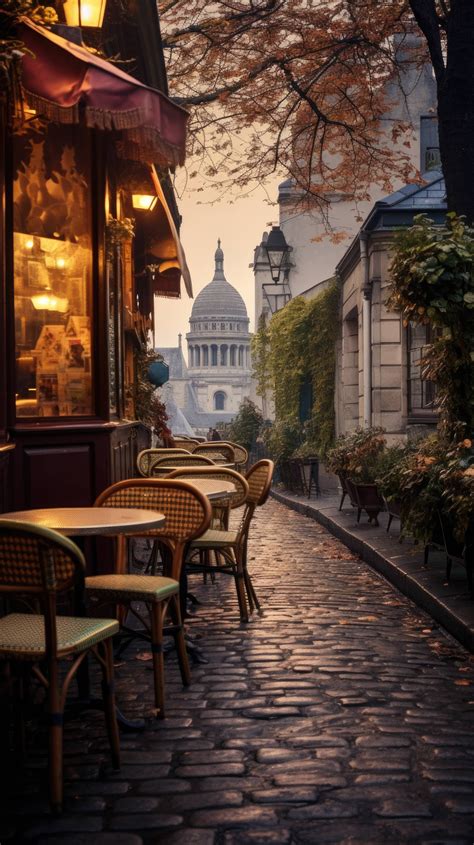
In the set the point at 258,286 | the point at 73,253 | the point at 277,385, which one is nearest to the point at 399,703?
the point at 73,253

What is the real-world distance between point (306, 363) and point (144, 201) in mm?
11449

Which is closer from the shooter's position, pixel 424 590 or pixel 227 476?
pixel 227 476

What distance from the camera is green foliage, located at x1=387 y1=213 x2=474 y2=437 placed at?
25.9 feet

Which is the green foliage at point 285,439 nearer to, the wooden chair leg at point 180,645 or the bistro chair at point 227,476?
the bistro chair at point 227,476

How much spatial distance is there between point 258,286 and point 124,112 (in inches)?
1412

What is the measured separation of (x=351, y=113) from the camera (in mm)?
13883

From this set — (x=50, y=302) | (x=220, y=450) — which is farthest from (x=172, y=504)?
(x=220, y=450)

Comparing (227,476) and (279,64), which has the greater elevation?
(279,64)

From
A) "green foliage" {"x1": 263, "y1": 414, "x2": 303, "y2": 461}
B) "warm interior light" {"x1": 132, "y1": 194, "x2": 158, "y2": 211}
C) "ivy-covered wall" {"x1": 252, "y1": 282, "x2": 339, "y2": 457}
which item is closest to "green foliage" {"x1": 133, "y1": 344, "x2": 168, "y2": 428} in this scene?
"warm interior light" {"x1": 132, "y1": 194, "x2": 158, "y2": 211}

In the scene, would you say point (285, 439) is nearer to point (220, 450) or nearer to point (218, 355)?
point (220, 450)

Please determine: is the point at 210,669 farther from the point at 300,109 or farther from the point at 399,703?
the point at 300,109

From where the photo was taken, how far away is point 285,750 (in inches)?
156

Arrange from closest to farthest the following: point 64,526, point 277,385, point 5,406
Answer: point 64,526
point 5,406
point 277,385

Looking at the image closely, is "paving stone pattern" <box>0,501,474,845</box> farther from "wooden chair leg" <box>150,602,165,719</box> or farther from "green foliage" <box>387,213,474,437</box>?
"green foliage" <box>387,213,474,437</box>
